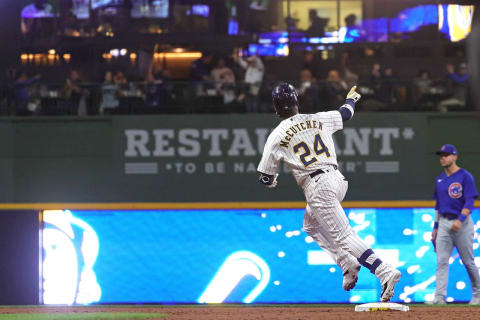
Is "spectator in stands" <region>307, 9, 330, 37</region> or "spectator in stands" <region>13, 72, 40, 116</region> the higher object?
"spectator in stands" <region>307, 9, 330, 37</region>

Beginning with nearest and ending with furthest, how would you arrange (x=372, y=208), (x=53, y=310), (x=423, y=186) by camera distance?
1. (x=53, y=310)
2. (x=372, y=208)
3. (x=423, y=186)

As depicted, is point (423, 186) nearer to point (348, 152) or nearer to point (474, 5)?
point (348, 152)

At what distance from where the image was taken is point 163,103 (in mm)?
16062

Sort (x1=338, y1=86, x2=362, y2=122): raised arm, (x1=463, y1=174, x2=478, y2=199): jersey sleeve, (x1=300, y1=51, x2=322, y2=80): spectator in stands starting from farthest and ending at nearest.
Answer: (x1=300, y1=51, x2=322, y2=80): spectator in stands → (x1=463, y1=174, x2=478, y2=199): jersey sleeve → (x1=338, y1=86, x2=362, y2=122): raised arm

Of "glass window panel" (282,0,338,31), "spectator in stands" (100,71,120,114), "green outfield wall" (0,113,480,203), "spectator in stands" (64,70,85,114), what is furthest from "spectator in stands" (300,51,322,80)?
"spectator in stands" (64,70,85,114)

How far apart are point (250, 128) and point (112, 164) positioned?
102 inches

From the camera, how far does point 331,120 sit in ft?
21.7

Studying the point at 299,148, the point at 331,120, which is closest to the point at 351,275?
the point at 299,148

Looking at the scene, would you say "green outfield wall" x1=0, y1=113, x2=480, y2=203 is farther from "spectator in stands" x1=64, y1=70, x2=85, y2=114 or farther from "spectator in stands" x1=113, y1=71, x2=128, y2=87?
"spectator in stands" x1=113, y1=71, x2=128, y2=87

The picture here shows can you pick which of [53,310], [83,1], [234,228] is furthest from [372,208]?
[83,1]

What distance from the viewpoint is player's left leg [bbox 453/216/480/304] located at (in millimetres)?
9148

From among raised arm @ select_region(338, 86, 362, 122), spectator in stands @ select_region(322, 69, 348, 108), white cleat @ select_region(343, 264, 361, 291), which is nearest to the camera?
white cleat @ select_region(343, 264, 361, 291)

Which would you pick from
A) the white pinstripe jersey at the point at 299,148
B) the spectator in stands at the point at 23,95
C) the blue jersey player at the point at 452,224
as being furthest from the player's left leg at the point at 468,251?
the spectator in stands at the point at 23,95

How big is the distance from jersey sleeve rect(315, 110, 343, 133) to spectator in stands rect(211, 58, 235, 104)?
360 inches
